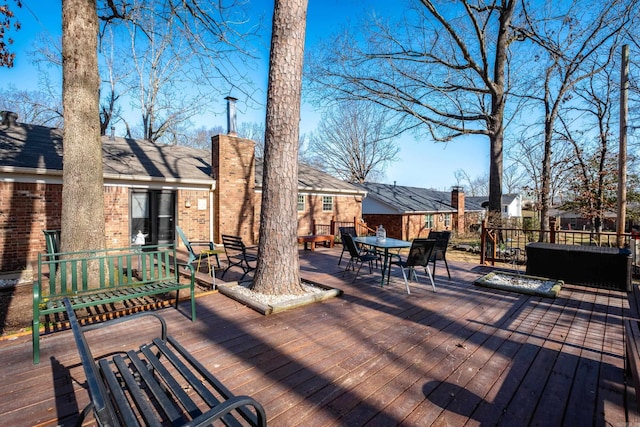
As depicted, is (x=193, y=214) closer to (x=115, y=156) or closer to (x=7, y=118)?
(x=115, y=156)

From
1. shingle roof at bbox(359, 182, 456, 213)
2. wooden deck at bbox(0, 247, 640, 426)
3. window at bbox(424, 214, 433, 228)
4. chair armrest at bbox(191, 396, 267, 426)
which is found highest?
shingle roof at bbox(359, 182, 456, 213)

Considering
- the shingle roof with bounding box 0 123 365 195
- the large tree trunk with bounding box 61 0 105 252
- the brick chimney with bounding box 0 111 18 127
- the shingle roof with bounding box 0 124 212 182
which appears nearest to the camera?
the large tree trunk with bounding box 61 0 105 252

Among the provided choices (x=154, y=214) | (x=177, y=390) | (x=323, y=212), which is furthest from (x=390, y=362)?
(x=323, y=212)

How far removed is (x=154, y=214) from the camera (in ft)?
32.0

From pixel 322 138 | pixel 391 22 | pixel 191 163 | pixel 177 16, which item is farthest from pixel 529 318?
pixel 322 138

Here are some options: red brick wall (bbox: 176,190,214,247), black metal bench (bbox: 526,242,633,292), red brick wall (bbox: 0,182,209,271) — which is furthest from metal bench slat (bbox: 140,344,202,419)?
red brick wall (bbox: 176,190,214,247)

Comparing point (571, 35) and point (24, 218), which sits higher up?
point (571, 35)

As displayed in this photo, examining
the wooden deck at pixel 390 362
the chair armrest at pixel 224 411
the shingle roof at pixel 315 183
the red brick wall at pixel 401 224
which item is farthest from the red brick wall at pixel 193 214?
the red brick wall at pixel 401 224

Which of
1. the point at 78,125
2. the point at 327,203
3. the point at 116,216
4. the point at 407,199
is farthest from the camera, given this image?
A: the point at 407,199

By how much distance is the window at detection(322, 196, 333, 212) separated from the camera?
49.9ft

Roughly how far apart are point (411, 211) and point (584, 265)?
15848 mm

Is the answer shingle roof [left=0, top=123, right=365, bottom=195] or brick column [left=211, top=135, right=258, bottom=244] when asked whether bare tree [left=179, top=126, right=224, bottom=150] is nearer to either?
shingle roof [left=0, top=123, right=365, bottom=195]

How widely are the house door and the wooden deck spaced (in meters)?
6.12

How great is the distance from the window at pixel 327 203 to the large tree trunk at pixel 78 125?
36.3 ft
